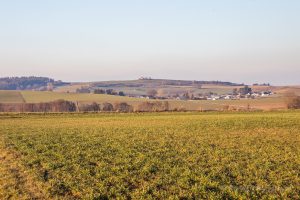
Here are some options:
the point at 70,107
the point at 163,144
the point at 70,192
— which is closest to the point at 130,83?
the point at 70,107

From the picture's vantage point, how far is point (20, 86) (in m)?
191

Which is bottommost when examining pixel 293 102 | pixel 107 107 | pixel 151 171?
pixel 107 107

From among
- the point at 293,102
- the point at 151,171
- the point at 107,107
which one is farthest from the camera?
the point at 107,107

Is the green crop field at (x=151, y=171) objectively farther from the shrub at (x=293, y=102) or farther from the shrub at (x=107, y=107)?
the shrub at (x=107, y=107)

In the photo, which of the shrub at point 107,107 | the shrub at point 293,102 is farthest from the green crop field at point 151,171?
the shrub at point 107,107

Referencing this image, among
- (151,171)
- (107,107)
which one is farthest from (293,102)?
(151,171)

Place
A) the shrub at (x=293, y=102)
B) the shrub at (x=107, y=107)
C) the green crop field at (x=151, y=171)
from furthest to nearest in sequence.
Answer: the shrub at (x=107, y=107) → the shrub at (x=293, y=102) → the green crop field at (x=151, y=171)

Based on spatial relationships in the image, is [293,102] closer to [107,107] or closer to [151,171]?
[107,107]


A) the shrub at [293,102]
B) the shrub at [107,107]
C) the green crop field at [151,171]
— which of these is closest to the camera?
the green crop field at [151,171]

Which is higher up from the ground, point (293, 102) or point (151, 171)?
point (151, 171)

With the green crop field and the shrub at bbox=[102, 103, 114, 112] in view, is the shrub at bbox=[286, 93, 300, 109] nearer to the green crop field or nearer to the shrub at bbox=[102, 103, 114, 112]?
the shrub at bbox=[102, 103, 114, 112]

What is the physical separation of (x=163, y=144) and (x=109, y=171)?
30.4 feet

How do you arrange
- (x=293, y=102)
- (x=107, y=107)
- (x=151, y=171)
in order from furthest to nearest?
1. (x=107, y=107)
2. (x=293, y=102)
3. (x=151, y=171)

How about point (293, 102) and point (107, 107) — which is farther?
point (107, 107)
